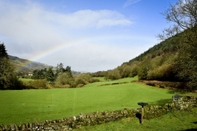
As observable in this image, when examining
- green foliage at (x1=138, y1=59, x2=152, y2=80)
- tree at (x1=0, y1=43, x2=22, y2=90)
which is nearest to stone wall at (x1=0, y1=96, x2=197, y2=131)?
tree at (x1=0, y1=43, x2=22, y2=90)

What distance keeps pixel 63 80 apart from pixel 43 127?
190ft

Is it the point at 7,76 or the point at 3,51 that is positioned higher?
the point at 3,51

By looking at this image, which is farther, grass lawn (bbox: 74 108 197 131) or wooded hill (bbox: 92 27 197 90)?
wooded hill (bbox: 92 27 197 90)

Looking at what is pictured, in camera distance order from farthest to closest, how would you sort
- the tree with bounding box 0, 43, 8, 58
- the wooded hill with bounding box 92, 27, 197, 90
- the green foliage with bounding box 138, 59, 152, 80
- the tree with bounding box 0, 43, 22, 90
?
1. the green foliage with bounding box 138, 59, 152, 80
2. the tree with bounding box 0, 43, 8, 58
3. the tree with bounding box 0, 43, 22, 90
4. the wooded hill with bounding box 92, 27, 197, 90

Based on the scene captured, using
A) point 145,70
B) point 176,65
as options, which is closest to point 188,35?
point 176,65

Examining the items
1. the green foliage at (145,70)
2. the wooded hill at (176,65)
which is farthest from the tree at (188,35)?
the green foliage at (145,70)

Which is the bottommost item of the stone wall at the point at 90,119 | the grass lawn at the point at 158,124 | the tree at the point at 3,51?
the grass lawn at the point at 158,124

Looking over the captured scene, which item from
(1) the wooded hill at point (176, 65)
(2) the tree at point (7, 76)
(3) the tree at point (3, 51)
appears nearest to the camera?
(1) the wooded hill at point (176, 65)

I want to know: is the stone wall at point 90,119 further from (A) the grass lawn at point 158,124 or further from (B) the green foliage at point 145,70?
(B) the green foliage at point 145,70

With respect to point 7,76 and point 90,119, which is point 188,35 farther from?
point 7,76

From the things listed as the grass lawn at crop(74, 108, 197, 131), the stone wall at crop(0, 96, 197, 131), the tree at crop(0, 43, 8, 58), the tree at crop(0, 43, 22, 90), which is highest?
the tree at crop(0, 43, 8, 58)

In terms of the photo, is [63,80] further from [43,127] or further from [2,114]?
[43,127]

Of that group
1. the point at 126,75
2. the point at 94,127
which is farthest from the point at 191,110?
the point at 126,75

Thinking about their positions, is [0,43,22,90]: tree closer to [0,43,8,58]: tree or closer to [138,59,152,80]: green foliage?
[0,43,8,58]: tree
